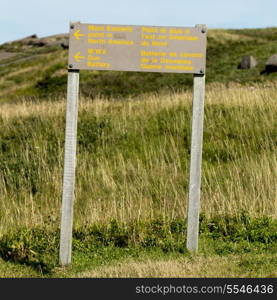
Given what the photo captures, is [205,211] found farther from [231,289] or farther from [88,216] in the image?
[231,289]

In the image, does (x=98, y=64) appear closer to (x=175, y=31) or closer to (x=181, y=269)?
(x=175, y=31)

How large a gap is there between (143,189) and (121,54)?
3.29 metres

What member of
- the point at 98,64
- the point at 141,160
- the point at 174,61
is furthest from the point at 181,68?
the point at 141,160

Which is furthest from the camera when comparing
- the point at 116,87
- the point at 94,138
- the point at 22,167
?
the point at 116,87

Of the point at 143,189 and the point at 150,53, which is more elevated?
the point at 150,53

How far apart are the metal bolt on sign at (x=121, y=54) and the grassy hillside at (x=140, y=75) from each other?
49.5ft

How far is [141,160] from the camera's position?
9914mm

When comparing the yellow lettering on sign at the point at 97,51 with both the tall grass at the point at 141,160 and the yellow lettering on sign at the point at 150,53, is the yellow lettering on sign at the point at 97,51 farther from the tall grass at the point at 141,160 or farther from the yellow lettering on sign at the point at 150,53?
the tall grass at the point at 141,160

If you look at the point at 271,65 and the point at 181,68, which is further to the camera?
the point at 271,65

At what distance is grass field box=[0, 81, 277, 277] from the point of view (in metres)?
6.00

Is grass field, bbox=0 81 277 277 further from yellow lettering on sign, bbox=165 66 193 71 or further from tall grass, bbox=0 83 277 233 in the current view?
yellow lettering on sign, bbox=165 66 193 71

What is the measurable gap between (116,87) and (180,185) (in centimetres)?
2160

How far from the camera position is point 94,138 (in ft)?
37.4

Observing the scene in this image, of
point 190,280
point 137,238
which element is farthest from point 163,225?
point 190,280
